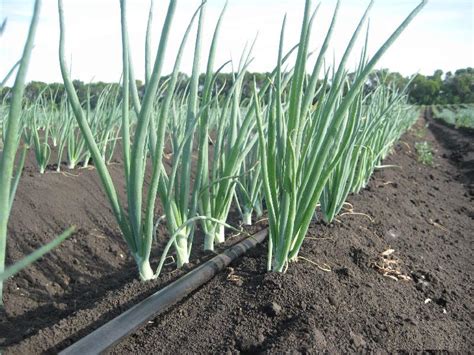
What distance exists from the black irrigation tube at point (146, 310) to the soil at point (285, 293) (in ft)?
0.09

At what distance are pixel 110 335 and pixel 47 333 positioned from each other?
0.55ft

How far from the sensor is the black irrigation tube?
3.33ft

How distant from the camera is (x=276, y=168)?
4.50 ft

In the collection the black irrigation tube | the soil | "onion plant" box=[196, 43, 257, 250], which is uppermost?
"onion plant" box=[196, 43, 257, 250]

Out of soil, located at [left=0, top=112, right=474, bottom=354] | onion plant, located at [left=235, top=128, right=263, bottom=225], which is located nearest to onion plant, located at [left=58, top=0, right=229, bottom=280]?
soil, located at [left=0, top=112, right=474, bottom=354]

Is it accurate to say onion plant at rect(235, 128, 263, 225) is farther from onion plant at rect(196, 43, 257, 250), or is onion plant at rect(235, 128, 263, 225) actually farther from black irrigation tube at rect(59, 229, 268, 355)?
black irrigation tube at rect(59, 229, 268, 355)

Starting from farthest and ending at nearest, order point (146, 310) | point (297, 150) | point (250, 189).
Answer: point (250, 189) → point (297, 150) → point (146, 310)

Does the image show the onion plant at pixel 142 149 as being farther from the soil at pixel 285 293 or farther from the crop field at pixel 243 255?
the soil at pixel 285 293

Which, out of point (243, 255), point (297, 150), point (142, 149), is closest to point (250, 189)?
point (243, 255)

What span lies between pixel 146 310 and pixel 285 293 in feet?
1.13

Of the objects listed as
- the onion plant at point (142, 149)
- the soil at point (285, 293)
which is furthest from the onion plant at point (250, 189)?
the onion plant at point (142, 149)

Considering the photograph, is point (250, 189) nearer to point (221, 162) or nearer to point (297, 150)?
point (221, 162)

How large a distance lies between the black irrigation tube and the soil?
0.09 feet

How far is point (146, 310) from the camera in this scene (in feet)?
3.75
